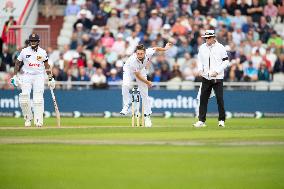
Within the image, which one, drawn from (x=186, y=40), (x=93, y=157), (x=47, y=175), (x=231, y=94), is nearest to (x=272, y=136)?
(x=93, y=157)

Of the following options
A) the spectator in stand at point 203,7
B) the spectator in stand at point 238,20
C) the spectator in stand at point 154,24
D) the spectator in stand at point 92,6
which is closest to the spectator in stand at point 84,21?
the spectator in stand at point 92,6

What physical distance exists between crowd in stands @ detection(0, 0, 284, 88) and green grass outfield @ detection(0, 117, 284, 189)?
12380mm

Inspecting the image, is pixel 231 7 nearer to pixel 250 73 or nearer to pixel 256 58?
pixel 256 58

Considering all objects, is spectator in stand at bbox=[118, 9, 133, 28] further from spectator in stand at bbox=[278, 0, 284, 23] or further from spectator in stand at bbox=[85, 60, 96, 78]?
spectator in stand at bbox=[278, 0, 284, 23]

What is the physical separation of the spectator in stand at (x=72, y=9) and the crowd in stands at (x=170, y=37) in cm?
24

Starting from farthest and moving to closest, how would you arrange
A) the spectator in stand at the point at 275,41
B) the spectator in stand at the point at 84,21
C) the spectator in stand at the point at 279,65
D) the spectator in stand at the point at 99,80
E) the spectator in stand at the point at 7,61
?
the spectator in stand at the point at 84,21, the spectator in stand at the point at 7,61, the spectator in stand at the point at 275,41, the spectator in stand at the point at 279,65, the spectator in stand at the point at 99,80

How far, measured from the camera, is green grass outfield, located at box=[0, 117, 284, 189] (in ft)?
42.3

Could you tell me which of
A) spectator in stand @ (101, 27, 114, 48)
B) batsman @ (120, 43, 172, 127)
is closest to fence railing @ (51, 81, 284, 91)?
spectator in stand @ (101, 27, 114, 48)

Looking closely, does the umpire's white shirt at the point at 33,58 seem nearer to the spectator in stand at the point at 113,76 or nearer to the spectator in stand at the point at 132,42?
the spectator in stand at the point at 113,76

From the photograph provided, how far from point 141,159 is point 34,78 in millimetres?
10582

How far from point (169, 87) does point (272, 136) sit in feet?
45.2

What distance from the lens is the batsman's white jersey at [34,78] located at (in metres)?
25.7

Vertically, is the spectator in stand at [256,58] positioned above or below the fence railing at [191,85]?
above

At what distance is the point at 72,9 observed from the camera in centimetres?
3925
